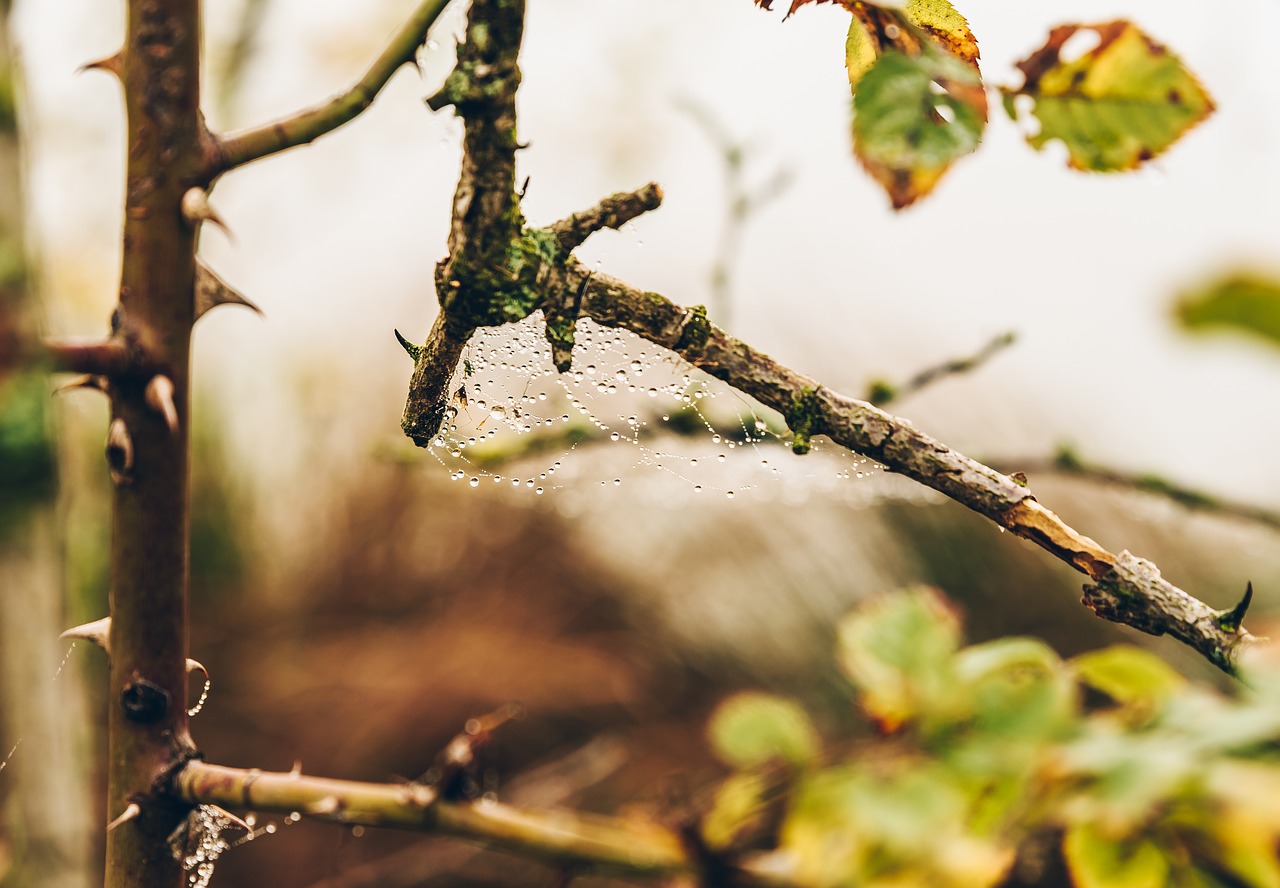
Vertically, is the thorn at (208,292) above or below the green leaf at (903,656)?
above

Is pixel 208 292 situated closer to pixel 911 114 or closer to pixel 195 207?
pixel 195 207

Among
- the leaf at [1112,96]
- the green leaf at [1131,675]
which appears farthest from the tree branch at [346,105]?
the green leaf at [1131,675]

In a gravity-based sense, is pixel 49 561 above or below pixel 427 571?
above

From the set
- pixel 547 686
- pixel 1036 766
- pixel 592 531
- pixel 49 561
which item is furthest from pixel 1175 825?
pixel 592 531

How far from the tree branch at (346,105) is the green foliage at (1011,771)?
19 cm

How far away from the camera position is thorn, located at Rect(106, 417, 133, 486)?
20cm

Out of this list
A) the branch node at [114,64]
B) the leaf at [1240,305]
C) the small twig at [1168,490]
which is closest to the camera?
the leaf at [1240,305]

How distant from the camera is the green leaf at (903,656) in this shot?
318mm

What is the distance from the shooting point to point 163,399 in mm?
194

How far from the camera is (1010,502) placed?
19cm

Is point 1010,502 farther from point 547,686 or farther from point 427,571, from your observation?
point 427,571

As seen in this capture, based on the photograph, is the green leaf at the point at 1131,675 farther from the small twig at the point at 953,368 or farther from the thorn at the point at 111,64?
the thorn at the point at 111,64

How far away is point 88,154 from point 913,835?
7.93ft

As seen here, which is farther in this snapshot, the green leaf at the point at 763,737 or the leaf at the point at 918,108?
the green leaf at the point at 763,737
